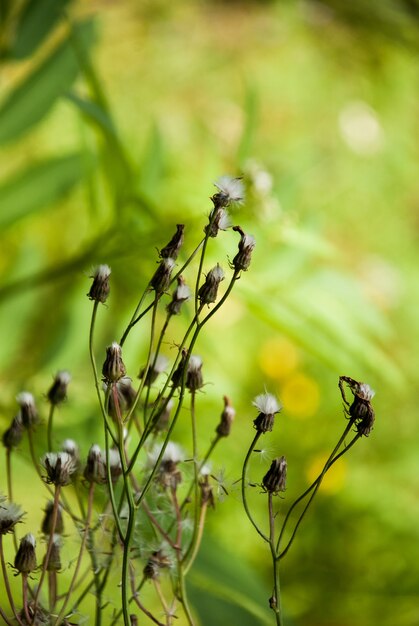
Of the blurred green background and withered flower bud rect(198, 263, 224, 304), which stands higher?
the blurred green background

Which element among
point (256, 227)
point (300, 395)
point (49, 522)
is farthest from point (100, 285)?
point (300, 395)

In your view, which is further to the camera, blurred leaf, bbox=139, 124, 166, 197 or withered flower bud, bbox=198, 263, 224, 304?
blurred leaf, bbox=139, 124, 166, 197

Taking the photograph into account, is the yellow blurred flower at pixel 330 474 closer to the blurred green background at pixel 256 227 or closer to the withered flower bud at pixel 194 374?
the blurred green background at pixel 256 227

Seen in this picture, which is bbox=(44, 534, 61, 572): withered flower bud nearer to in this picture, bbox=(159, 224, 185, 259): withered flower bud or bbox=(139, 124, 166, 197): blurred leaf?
bbox=(159, 224, 185, 259): withered flower bud

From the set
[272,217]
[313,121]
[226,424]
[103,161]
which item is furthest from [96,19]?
[313,121]

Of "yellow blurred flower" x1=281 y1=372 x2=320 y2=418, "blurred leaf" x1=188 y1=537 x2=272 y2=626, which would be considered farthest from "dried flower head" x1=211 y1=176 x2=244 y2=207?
"yellow blurred flower" x1=281 y1=372 x2=320 y2=418

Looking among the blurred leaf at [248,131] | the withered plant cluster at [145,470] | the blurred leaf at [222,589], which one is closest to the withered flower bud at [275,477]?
the withered plant cluster at [145,470]

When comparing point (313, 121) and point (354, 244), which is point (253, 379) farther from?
point (313, 121)
